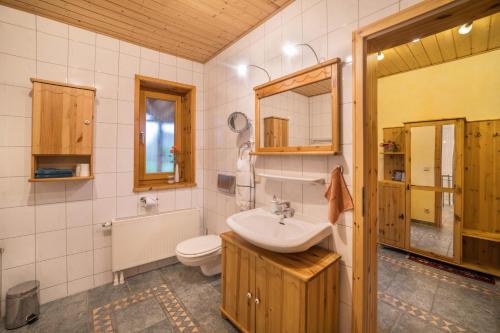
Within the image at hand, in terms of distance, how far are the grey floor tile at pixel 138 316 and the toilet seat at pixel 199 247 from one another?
0.47 meters

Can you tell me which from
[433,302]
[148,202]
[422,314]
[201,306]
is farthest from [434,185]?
[148,202]

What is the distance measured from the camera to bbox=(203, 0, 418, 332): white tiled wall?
4.26 ft

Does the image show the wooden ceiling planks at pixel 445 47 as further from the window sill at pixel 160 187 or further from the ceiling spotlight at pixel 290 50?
the window sill at pixel 160 187

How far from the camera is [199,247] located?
6.77ft

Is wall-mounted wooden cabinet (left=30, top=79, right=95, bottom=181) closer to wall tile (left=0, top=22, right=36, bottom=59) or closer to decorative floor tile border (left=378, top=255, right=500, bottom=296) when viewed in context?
wall tile (left=0, top=22, right=36, bottom=59)

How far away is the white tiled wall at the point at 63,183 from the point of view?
5.71ft

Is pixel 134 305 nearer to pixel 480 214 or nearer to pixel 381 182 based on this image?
pixel 381 182

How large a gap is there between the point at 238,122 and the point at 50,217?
1.91 m

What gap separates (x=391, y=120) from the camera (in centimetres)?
330

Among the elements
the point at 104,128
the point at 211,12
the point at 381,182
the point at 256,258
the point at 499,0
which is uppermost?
the point at 211,12

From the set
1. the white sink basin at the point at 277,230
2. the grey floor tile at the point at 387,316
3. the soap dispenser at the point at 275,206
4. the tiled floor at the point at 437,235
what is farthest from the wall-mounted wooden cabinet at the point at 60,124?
the tiled floor at the point at 437,235

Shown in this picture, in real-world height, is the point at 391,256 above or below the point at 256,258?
below

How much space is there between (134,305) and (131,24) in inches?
99.3

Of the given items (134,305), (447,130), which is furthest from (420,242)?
(134,305)
